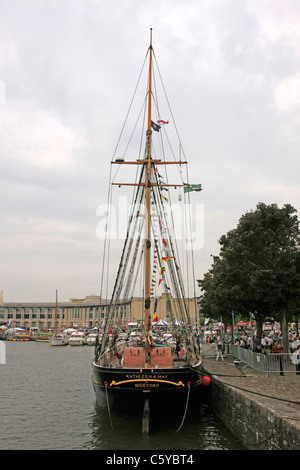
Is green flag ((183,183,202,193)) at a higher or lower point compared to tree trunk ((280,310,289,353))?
higher

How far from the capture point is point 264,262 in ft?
78.9

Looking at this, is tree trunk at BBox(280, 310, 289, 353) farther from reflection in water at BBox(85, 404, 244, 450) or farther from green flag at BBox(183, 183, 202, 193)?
green flag at BBox(183, 183, 202, 193)

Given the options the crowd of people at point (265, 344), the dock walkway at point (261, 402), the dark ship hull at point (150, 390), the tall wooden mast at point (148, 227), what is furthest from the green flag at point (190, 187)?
the dark ship hull at point (150, 390)

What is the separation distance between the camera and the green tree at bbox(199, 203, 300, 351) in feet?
75.5

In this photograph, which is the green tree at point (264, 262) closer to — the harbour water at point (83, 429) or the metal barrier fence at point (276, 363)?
the metal barrier fence at point (276, 363)

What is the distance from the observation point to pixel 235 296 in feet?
81.7

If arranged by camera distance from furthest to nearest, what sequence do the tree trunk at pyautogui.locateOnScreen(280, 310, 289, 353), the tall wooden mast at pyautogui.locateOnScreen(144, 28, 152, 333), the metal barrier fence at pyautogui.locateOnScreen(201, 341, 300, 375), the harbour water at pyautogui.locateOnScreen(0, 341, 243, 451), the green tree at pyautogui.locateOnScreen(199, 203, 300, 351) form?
the tree trunk at pyautogui.locateOnScreen(280, 310, 289, 353), the green tree at pyautogui.locateOnScreen(199, 203, 300, 351), the metal barrier fence at pyautogui.locateOnScreen(201, 341, 300, 375), the tall wooden mast at pyautogui.locateOnScreen(144, 28, 152, 333), the harbour water at pyautogui.locateOnScreen(0, 341, 243, 451)

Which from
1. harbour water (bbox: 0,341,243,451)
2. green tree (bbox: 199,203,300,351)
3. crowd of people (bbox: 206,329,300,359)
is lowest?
harbour water (bbox: 0,341,243,451)

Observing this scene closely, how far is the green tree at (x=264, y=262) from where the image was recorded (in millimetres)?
23016

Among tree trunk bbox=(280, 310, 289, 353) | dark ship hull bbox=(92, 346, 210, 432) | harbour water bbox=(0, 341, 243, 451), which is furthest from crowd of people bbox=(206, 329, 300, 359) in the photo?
dark ship hull bbox=(92, 346, 210, 432)

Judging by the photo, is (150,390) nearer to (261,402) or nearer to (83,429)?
(83,429)

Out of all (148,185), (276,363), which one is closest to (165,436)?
(276,363)

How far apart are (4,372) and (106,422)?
75.1 ft

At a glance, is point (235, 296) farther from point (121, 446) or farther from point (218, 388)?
point (121, 446)
